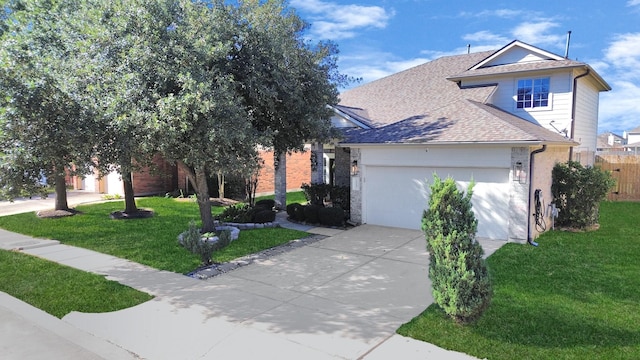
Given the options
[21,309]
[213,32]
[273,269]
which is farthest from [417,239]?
[21,309]

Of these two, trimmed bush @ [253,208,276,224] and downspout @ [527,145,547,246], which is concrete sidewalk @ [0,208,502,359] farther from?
trimmed bush @ [253,208,276,224]

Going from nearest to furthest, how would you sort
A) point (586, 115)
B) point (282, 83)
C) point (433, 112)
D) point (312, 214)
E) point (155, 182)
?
point (282, 83) → point (312, 214) → point (433, 112) → point (586, 115) → point (155, 182)

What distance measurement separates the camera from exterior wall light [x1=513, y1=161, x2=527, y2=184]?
10133mm

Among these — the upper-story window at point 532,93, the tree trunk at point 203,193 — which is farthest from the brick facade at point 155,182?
the upper-story window at point 532,93

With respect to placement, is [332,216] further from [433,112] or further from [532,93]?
[532,93]

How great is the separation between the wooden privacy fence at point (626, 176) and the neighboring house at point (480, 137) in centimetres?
201

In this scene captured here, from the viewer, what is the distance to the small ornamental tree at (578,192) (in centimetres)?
1167

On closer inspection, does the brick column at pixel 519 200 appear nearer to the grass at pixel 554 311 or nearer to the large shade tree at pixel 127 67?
the grass at pixel 554 311

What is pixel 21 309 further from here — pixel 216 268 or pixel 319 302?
pixel 319 302

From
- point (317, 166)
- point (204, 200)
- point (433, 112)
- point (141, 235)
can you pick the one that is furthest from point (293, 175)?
point (204, 200)

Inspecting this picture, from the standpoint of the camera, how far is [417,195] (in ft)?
39.3

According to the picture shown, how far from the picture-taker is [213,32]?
26.7 ft

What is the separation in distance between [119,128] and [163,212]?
373 inches

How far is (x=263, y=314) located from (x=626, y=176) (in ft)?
67.0
